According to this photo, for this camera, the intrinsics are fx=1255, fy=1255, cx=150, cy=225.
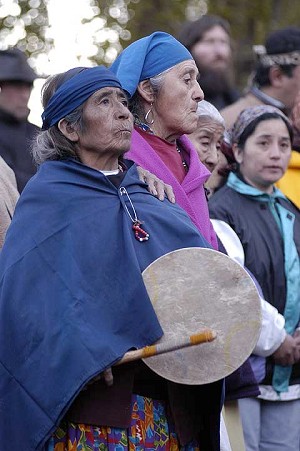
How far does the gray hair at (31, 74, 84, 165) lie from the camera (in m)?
4.57

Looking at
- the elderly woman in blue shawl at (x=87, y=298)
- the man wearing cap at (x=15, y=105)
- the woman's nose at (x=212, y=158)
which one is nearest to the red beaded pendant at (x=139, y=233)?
the elderly woman in blue shawl at (x=87, y=298)

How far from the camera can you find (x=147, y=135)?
5051 millimetres

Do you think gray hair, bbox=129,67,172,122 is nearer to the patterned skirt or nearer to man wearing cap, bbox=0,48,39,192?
the patterned skirt

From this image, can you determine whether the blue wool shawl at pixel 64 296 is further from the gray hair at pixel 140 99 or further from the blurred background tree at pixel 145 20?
the blurred background tree at pixel 145 20

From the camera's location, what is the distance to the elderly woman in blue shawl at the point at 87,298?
429 centimetres

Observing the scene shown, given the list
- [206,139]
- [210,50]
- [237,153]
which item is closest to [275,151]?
[237,153]

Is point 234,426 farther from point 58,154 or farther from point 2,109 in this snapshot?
point 2,109

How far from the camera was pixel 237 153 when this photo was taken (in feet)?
22.0

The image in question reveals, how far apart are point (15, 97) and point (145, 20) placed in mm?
6663

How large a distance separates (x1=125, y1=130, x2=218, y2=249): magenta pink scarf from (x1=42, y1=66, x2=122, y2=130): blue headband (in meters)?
0.44

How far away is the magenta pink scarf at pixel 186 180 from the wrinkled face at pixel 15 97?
233 cm

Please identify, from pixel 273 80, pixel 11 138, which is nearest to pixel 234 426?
pixel 11 138

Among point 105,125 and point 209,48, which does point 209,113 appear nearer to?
point 105,125

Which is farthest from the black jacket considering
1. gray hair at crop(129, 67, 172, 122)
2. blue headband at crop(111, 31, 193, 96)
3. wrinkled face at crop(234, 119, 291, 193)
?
blue headband at crop(111, 31, 193, 96)
